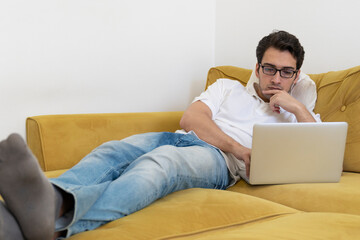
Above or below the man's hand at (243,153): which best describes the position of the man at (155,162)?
above

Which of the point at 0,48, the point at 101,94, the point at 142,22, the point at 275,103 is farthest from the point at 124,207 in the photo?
the point at 142,22

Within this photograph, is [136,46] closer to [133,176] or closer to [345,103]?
[345,103]

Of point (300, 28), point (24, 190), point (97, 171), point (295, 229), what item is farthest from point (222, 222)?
point (300, 28)

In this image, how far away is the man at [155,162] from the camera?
2.97 feet

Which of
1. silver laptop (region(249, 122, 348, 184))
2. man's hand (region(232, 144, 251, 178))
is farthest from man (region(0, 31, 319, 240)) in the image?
silver laptop (region(249, 122, 348, 184))

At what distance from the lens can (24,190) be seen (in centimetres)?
91

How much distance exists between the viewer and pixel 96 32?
88.4 inches

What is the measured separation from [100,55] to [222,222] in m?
1.40

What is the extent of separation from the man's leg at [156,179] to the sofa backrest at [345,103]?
1.81 ft

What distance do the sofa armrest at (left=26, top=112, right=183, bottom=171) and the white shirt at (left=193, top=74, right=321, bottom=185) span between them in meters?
0.35

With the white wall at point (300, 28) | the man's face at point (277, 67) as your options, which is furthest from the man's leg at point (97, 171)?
the white wall at point (300, 28)

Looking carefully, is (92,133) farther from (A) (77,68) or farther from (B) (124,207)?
(B) (124,207)

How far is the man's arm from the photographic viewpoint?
66.7 inches

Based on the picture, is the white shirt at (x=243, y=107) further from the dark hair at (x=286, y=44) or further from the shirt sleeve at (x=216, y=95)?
the dark hair at (x=286, y=44)
